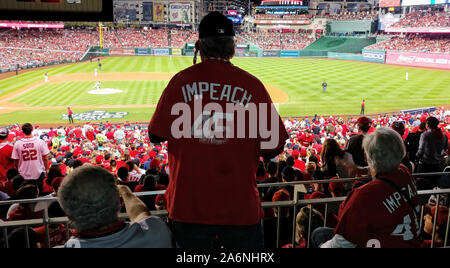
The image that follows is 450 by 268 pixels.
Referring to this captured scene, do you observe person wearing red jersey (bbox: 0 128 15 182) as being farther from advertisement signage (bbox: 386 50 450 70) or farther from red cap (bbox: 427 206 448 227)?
advertisement signage (bbox: 386 50 450 70)

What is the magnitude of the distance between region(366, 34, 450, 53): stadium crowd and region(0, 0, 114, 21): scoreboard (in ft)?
177

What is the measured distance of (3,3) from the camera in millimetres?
3926

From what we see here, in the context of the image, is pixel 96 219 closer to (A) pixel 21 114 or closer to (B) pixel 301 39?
(A) pixel 21 114

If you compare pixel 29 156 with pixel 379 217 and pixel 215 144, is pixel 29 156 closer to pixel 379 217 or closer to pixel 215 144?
pixel 215 144

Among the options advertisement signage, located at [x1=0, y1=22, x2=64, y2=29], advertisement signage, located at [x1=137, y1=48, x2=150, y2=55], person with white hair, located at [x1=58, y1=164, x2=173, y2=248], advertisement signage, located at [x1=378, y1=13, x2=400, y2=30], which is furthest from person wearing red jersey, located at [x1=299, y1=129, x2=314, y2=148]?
advertisement signage, located at [x1=378, y1=13, x2=400, y2=30]

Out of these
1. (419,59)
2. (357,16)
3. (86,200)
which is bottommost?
(86,200)

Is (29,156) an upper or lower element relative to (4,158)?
upper

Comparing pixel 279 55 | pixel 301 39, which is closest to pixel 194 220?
pixel 279 55

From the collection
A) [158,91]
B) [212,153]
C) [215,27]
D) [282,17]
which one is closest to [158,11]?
[282,17]

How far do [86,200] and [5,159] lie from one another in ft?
20.0

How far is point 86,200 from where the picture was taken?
6.46 ft

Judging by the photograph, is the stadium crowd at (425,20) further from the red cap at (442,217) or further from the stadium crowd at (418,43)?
the red cap at (442,217)

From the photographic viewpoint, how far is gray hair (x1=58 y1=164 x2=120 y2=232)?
1967 mm
